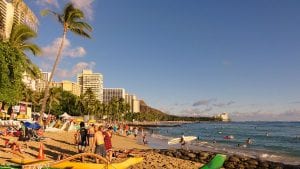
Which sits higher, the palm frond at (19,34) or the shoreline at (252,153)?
the palm frond at (19,34)

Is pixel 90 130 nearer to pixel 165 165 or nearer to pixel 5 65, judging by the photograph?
pixel 165 165

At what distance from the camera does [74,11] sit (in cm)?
3231

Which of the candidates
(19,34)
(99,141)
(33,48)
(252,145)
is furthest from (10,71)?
(252,145)

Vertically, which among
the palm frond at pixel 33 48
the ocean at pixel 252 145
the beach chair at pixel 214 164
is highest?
the palm frond at pixel 33 48

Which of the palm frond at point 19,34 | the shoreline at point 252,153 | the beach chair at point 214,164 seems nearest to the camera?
the beach chair at point 214,164

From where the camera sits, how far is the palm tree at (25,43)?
27531 mm

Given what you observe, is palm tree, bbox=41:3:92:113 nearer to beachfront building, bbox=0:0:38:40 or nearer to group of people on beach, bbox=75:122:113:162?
beachfront building, bbox=0:0:38:40

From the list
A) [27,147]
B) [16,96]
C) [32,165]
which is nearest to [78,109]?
[16,96]

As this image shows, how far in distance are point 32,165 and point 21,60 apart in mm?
15424

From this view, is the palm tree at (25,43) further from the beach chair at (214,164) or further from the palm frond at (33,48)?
the beach chair at (214,164)

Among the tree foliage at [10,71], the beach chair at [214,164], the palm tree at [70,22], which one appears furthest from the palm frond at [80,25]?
the beach chair at [214,164]

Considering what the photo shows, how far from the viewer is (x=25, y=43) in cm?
2895

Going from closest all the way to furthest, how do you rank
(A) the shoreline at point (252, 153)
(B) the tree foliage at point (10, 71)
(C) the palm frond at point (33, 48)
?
1. (B) the tree foliage at point (10, 71)
2. (C) the palm frond at point (33, 48)
3. (A) the shoreline at point (252, 153)

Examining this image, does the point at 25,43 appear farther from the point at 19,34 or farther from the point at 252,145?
the point at 252,145
